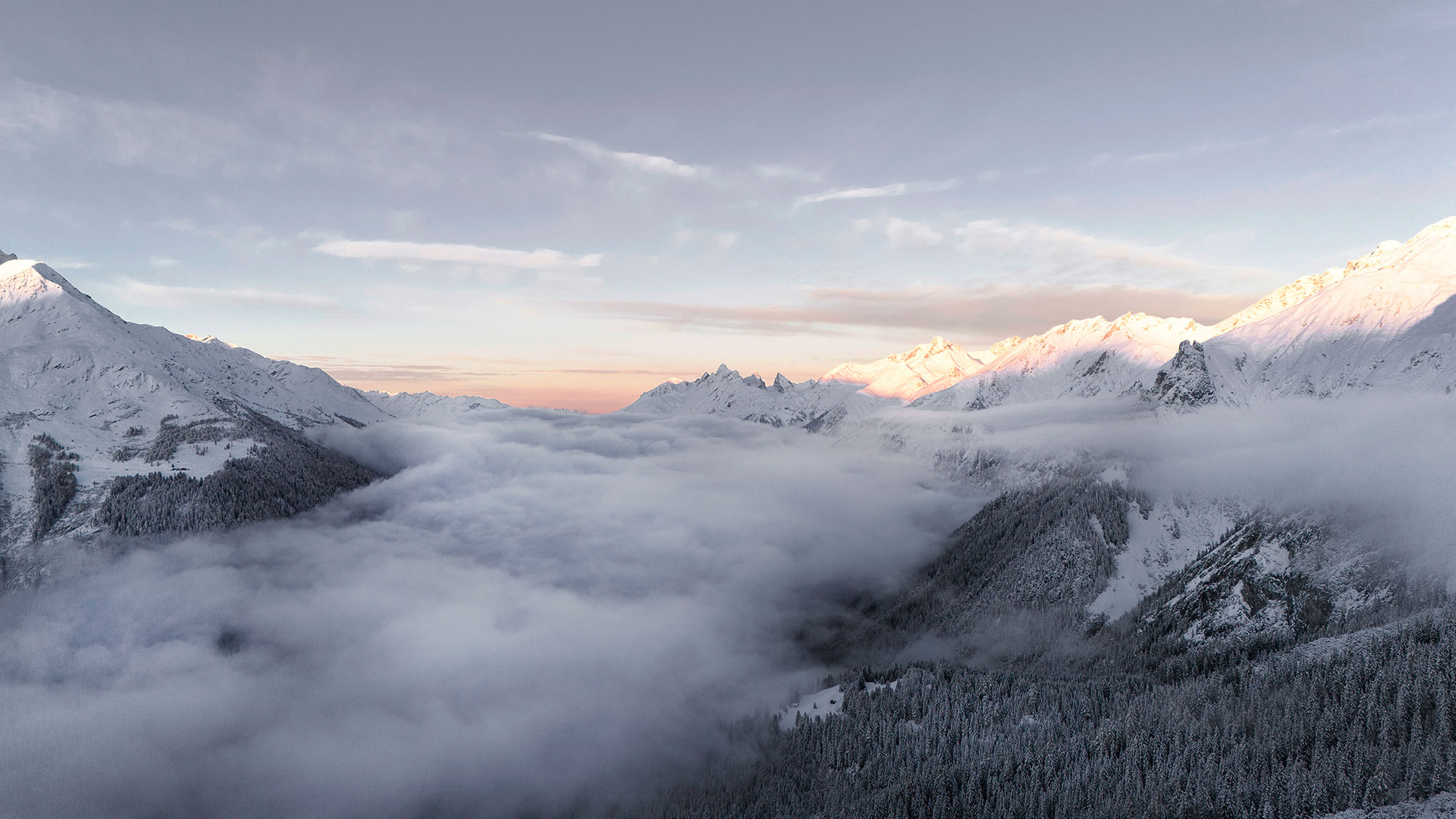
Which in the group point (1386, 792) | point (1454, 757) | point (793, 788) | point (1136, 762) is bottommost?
point (793, 788)

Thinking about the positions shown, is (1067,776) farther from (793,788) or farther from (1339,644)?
(1339,644)

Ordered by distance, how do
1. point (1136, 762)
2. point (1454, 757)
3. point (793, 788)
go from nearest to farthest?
point (1454, 757)
point (1136, 762)
point (793, 788)

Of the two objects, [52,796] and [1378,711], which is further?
[52,796]

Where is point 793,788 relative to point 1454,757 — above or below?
below

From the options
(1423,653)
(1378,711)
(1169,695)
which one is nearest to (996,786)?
(1169,695)

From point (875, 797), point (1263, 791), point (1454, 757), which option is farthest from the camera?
point (875, 797)

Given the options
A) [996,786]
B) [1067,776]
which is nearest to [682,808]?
[996,786]
